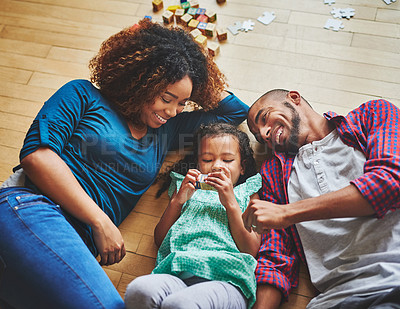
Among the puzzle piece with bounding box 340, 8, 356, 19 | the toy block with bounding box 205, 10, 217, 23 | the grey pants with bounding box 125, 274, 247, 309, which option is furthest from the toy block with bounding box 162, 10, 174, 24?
the grey pants with bounding box 125, 274, 247, 309

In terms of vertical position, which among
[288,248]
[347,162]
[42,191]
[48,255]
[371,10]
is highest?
[371,10]

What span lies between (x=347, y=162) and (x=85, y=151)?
1.17m

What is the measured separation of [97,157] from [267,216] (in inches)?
31.0

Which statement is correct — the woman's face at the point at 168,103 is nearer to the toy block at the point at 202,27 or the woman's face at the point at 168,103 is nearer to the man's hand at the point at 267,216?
the man's hand at the point at 267,216

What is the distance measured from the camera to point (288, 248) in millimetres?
1954

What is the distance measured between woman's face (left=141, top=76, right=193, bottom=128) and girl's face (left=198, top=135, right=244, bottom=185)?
24 centimetres

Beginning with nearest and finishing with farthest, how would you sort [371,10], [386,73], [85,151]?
[85,151]
[386,73]
[371,10]

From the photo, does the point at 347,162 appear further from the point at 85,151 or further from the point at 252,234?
the point at 85,151

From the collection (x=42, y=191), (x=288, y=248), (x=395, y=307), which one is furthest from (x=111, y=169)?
(x=395, y=307)

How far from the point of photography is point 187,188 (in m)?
1.96

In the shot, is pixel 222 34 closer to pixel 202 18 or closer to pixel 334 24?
pixel 202 18

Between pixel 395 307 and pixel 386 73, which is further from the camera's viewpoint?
pixel 386 73

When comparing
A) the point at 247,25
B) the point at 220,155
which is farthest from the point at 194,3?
the point at 220,155

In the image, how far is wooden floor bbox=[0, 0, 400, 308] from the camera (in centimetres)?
257
